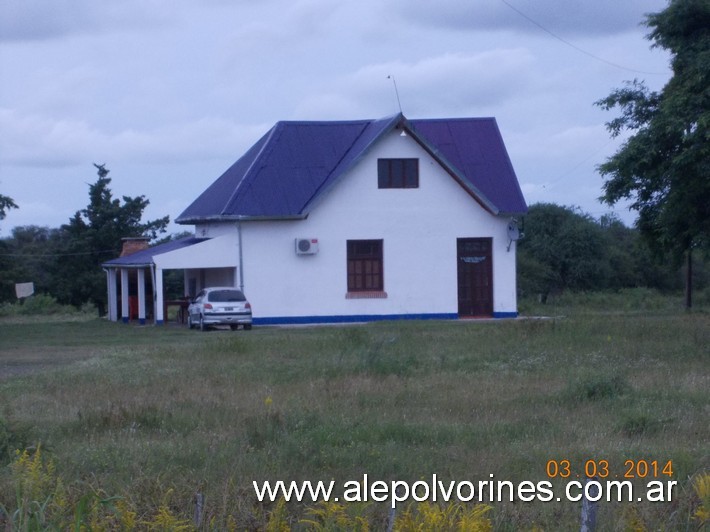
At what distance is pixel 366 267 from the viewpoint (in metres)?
40.9

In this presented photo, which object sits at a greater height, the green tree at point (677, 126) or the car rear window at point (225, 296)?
the green tree at point (677, 126)

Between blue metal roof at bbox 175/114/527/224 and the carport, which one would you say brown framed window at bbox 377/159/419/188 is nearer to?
blue metal roof at bbox 175/114/527/224

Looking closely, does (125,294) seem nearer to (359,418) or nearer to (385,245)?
(385,245)

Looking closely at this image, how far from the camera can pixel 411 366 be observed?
61.3 ft

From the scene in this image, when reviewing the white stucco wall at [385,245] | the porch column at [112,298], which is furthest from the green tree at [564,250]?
the porch column at [112,298]

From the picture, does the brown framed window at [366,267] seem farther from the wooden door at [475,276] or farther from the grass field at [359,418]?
the grass field at [359,418]

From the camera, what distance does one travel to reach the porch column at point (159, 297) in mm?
38438

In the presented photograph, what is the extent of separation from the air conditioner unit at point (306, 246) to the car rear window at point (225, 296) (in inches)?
136

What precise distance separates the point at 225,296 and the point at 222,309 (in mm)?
562

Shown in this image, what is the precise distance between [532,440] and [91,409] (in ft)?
19.3

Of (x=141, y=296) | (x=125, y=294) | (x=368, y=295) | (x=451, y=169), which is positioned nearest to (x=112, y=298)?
(x=125, y=294)

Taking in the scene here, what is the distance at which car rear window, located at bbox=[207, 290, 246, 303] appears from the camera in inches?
1444

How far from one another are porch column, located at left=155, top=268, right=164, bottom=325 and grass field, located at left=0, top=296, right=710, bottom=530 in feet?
48.1

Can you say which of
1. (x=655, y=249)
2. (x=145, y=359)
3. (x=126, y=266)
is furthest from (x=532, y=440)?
(x=126, y=266)
